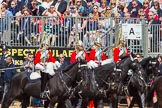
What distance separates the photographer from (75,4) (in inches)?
1355

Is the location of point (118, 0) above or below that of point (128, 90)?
above

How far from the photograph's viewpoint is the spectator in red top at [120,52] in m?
29.1

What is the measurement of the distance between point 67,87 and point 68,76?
403 millimetres

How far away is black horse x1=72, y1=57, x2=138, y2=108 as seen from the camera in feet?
90.6

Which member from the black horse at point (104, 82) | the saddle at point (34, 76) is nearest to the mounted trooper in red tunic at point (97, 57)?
the black horse at point (104, 82)

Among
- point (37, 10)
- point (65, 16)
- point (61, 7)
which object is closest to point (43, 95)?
point (65, 16)

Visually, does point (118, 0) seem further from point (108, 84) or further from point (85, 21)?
point (108, 84)

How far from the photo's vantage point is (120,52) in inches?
→ 1160

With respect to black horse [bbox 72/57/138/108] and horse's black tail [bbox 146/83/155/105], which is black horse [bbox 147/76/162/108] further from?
black horse [bbox 72/57/138/108]

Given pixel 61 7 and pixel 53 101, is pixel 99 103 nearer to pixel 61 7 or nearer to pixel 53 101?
pixel 53 101

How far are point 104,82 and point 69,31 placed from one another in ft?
17.2

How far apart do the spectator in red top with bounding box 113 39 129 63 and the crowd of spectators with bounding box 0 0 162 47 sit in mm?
3036

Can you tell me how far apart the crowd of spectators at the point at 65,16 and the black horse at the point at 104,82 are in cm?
457

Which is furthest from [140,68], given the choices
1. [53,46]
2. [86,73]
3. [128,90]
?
[53,46]
